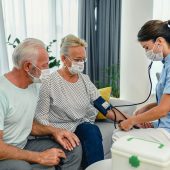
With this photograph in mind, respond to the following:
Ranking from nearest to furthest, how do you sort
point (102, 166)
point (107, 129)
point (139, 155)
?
1. point (139, 155)
2. point (102, 166)
3. point (107, 129)

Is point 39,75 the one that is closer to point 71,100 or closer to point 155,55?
point 71,100

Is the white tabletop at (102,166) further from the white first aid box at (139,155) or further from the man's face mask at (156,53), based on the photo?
the man's face mask at (156,53)

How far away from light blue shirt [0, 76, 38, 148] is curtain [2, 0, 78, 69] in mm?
1465

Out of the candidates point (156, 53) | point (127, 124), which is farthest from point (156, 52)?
point (127, 124)

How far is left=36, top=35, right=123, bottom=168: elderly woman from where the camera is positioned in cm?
169

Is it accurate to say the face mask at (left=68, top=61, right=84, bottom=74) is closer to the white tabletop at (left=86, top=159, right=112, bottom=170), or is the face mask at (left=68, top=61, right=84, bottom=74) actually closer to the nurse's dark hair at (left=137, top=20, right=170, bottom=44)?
the nurse's dark hair at (left=137, top=20, right=170, bottom=44)

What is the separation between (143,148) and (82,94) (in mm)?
930

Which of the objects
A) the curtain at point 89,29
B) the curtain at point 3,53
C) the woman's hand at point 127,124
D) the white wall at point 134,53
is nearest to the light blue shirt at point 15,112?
the woman's hand at point 127,124

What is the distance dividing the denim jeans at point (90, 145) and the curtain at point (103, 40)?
7.01 feet

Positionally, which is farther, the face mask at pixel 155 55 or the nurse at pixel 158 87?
the face mask at pixel 155 55

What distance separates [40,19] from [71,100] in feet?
5.41

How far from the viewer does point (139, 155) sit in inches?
36.5

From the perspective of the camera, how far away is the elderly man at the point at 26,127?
1358 mm

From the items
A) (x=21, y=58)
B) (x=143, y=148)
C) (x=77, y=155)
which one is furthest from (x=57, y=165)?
(x=143, y=148)
